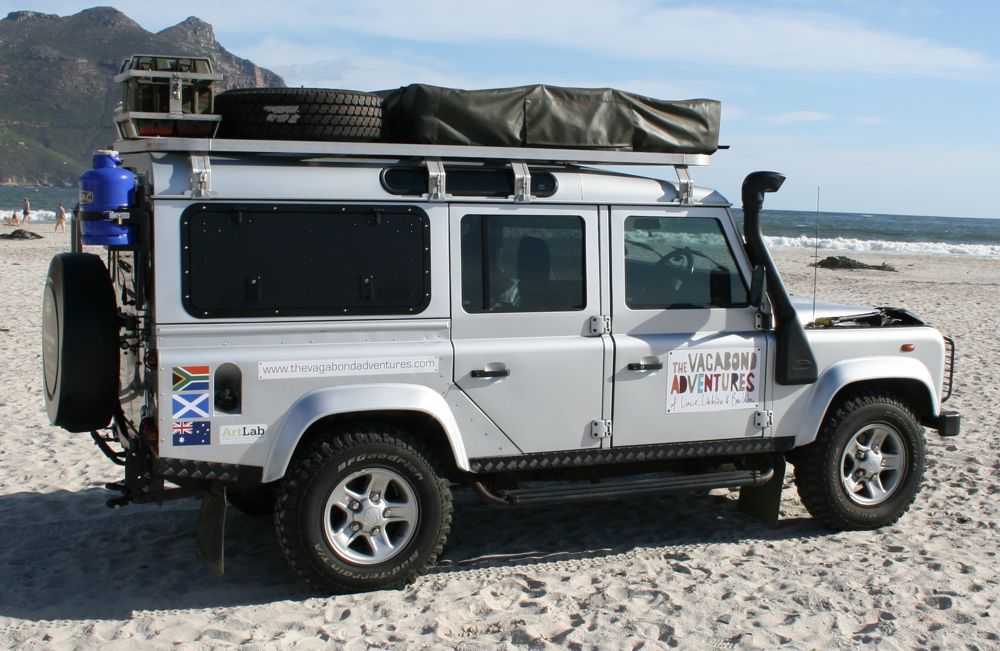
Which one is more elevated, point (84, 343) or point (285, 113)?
point (285, 113)

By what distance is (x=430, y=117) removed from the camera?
5.23 m

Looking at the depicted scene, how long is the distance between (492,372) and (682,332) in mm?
1178

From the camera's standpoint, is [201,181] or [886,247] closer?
[201,181]

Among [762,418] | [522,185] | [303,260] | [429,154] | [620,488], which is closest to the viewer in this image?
[303,260]

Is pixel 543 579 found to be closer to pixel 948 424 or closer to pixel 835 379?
pixel 835 379

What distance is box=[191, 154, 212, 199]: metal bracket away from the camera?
477cm

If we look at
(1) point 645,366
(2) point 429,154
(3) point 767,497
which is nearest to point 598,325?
(1) point 645,366

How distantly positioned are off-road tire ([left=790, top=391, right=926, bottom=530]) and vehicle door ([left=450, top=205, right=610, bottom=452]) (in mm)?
1511

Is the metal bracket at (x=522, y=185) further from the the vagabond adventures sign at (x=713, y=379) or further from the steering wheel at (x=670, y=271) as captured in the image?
the the vagabond adventures sign at (x=713, y=379)

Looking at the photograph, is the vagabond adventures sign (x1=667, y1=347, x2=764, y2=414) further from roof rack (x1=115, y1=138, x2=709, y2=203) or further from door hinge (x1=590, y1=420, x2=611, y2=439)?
roof rack (x1=115, y1=138, x2=709, y2=203)

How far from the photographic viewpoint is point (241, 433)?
4.86 meters

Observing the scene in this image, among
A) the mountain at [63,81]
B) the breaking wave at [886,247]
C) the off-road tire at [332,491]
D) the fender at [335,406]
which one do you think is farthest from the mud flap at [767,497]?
the mountain at [63,81]

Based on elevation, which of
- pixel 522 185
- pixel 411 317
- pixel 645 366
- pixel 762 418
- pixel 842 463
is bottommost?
pixel 842 463

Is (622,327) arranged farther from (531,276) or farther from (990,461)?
(990,461)
